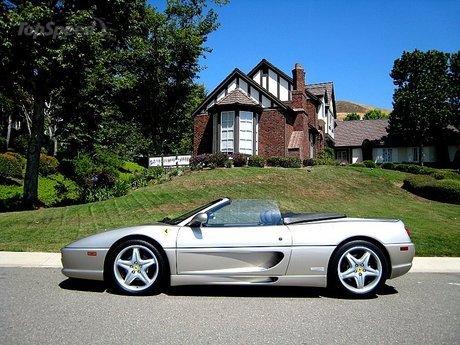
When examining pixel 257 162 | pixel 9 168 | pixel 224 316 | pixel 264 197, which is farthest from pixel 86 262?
pixel 257 162

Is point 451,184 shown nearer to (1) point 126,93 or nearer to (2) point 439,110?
(2) point 439,110

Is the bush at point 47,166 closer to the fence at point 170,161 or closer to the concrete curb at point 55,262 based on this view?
the fence at point 170,161

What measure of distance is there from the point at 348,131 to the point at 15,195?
38288mm

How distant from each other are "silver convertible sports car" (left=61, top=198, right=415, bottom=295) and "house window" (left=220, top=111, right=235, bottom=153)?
20635 mm

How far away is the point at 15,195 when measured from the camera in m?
17.4

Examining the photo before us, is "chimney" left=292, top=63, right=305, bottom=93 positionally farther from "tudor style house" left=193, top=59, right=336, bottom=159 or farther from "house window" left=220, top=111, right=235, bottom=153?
"house window" left=220, top=111, right=235, bottom=153

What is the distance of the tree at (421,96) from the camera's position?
36.4 meters

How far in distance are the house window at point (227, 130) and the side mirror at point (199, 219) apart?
811 inches

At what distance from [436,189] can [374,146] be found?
2595cm

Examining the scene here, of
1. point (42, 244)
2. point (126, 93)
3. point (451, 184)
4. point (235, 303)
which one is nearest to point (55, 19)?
point (42, 244)

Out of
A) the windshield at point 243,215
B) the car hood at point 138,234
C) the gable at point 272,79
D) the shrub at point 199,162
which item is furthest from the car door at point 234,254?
the gable at point 272,79

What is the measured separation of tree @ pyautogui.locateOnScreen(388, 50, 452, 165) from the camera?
36.4 meters

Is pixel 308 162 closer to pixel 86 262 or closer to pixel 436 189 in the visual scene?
pixel 436 189

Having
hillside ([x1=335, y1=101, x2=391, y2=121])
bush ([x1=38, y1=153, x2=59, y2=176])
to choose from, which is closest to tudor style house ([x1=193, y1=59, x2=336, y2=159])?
bush ([x1=38, y1=153, x2=59, y2=176])
